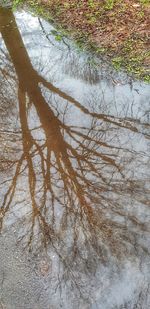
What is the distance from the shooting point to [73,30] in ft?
28.2

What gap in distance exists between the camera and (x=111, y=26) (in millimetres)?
8336

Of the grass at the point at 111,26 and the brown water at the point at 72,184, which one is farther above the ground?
the grass at the point at 111,26

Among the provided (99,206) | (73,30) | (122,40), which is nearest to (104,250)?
(99,206)

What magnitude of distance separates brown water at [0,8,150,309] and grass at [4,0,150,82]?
1.15 ft

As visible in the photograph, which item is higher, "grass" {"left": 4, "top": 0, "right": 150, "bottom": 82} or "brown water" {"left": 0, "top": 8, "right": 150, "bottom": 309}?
"grass" {"left": 4, "top": 0, "right": 150, "bottom": 82}

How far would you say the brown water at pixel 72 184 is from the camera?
4.88m

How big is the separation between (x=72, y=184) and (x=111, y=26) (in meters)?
3.98

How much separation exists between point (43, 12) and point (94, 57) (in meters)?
2.28

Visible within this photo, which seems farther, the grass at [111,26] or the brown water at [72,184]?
the grass at [111,26]

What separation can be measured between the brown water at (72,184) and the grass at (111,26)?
35cm

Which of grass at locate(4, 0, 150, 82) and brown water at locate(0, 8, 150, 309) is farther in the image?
grass at locate(4, 0, 150, 82)

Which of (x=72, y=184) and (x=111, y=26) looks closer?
(x=72, y=184)

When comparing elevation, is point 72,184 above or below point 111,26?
below

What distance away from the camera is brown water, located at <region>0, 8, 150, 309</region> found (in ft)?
16.0
